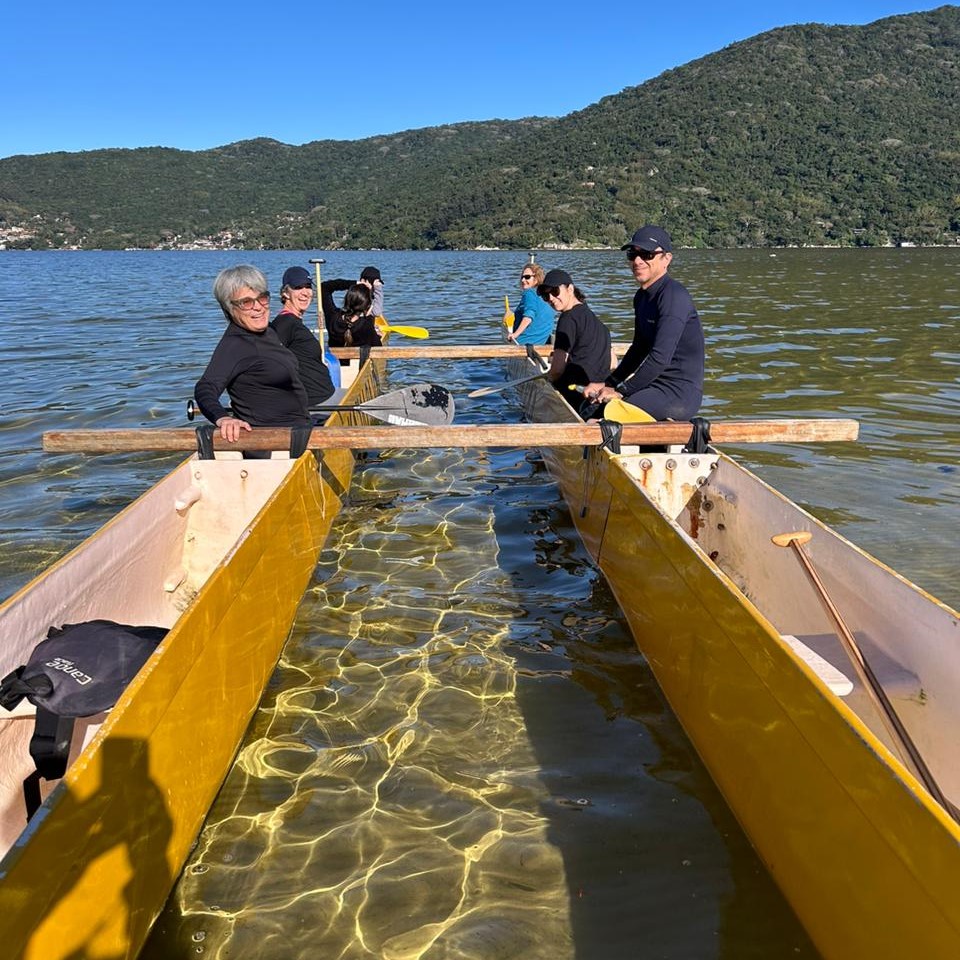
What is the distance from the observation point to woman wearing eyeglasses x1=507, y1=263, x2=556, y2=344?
34.8 ft

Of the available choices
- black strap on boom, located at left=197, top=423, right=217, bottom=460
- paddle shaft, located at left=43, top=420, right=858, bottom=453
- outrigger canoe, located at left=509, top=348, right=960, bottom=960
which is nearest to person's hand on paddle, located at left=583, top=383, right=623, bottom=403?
paddle shaft, located at left=43, top=420, right=858, bottom=453

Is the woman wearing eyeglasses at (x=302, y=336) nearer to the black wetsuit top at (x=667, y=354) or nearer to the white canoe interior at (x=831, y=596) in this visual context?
the black wetsuit top at (x=667, y=354)

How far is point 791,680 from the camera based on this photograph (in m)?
2.19

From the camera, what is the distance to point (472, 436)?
16.5 feet

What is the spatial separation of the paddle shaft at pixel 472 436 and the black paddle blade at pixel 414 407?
202 cm

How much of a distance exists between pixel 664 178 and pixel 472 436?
120 m

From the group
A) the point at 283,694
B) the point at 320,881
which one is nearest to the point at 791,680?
the point at 320,881

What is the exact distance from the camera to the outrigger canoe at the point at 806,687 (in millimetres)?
1723

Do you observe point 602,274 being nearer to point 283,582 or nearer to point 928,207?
point 283,582

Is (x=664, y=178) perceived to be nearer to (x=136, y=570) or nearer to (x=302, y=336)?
(x=302, y=336)

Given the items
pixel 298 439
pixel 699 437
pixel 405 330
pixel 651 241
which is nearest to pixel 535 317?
pixel 405 330

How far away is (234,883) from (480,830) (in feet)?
3.12

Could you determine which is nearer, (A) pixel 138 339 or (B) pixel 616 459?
(B) pixel 616 459

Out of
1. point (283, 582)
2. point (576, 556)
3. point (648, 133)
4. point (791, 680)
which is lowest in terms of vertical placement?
point (576, 556)
